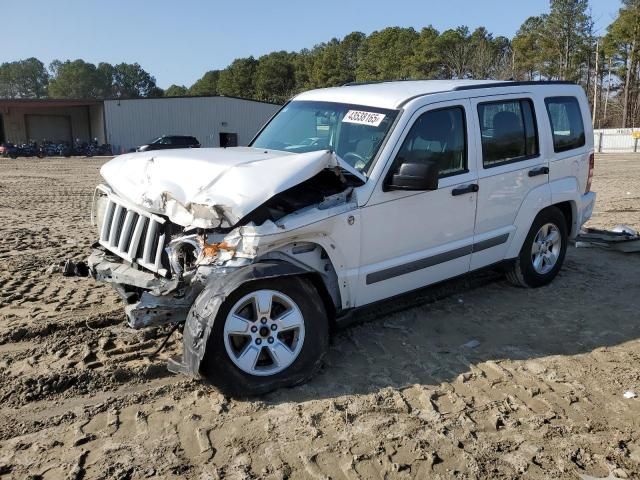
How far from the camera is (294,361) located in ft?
12.4

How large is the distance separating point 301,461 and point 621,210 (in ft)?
34.0

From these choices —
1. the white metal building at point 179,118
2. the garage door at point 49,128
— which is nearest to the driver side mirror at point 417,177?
the white metal building at point 179,118

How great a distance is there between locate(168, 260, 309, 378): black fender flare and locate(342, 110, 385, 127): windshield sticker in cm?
158

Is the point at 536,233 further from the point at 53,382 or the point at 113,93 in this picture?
the point at 113,93

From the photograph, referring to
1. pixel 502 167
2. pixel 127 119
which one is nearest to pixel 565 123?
pixel 502 167

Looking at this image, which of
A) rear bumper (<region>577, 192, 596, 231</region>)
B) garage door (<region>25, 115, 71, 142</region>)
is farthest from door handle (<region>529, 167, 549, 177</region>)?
garage door (<region>25, 115, 71, 142</region>)

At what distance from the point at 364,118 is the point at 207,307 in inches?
83.3

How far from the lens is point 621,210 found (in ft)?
37.0

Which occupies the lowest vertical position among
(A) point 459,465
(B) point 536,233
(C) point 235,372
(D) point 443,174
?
(A) point 459,465

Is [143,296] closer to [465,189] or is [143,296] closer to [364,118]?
[364,118]

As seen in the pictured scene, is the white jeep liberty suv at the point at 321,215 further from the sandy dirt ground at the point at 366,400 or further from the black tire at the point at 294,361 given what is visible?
the sandy dirt ground at the point at 366,400

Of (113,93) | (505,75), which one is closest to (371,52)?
(505,75)

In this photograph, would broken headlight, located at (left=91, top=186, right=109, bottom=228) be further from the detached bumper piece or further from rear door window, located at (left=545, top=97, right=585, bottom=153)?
rear door window, located at (left=545, top=97, right=585, bottom=153)

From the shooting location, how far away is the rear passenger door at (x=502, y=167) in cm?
507
